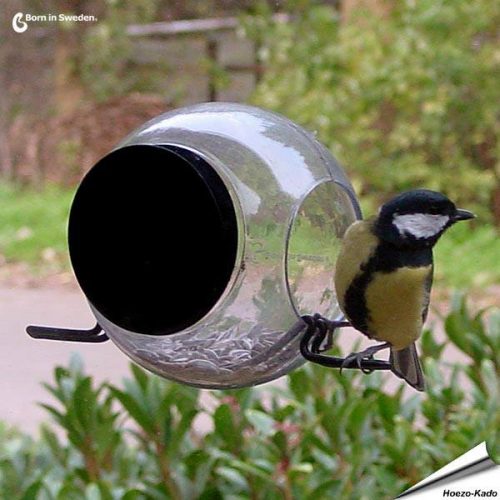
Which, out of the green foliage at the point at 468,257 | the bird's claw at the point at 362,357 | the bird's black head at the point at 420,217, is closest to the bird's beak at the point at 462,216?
the bird's black head at the point at 420,217

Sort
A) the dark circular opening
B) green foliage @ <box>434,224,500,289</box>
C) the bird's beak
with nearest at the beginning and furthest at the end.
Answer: the bird's beak
the dark circular opening
green foliage @ <box>434,224,500,289</box>

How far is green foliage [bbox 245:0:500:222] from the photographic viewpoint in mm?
2227

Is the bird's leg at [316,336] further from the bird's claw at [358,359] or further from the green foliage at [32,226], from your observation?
the green foliage at [32,226]

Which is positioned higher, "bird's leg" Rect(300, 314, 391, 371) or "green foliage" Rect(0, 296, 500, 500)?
"bird's leg" Rect(300, 314, 391, 371)

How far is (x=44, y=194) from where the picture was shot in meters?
2.35

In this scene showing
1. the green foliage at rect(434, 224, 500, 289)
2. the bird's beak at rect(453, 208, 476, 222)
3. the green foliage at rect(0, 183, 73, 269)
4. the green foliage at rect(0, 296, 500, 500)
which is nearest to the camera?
the bird's beak at rect(453, 208, 476, 222)

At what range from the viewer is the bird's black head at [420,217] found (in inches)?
27.0

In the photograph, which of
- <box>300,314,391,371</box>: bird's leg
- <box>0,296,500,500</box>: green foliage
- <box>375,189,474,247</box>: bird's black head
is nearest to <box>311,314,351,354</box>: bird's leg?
<box>300,314,391,371</box>: bird's leg

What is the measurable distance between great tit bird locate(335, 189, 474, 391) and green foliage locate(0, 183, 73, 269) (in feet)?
4.60

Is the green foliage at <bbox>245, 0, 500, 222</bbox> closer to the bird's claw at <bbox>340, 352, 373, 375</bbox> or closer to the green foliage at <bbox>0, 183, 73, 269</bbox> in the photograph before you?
the green foliage at <bbox>0, 183, 73, 269</bbox>

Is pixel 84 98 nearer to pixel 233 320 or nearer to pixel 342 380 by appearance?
pixel 342 380

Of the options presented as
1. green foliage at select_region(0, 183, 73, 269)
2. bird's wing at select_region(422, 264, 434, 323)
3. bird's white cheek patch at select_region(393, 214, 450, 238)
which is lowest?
green foliage at select_region(0, 183, 73, 269)

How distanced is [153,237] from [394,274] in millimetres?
192

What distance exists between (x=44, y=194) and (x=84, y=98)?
0.59m
